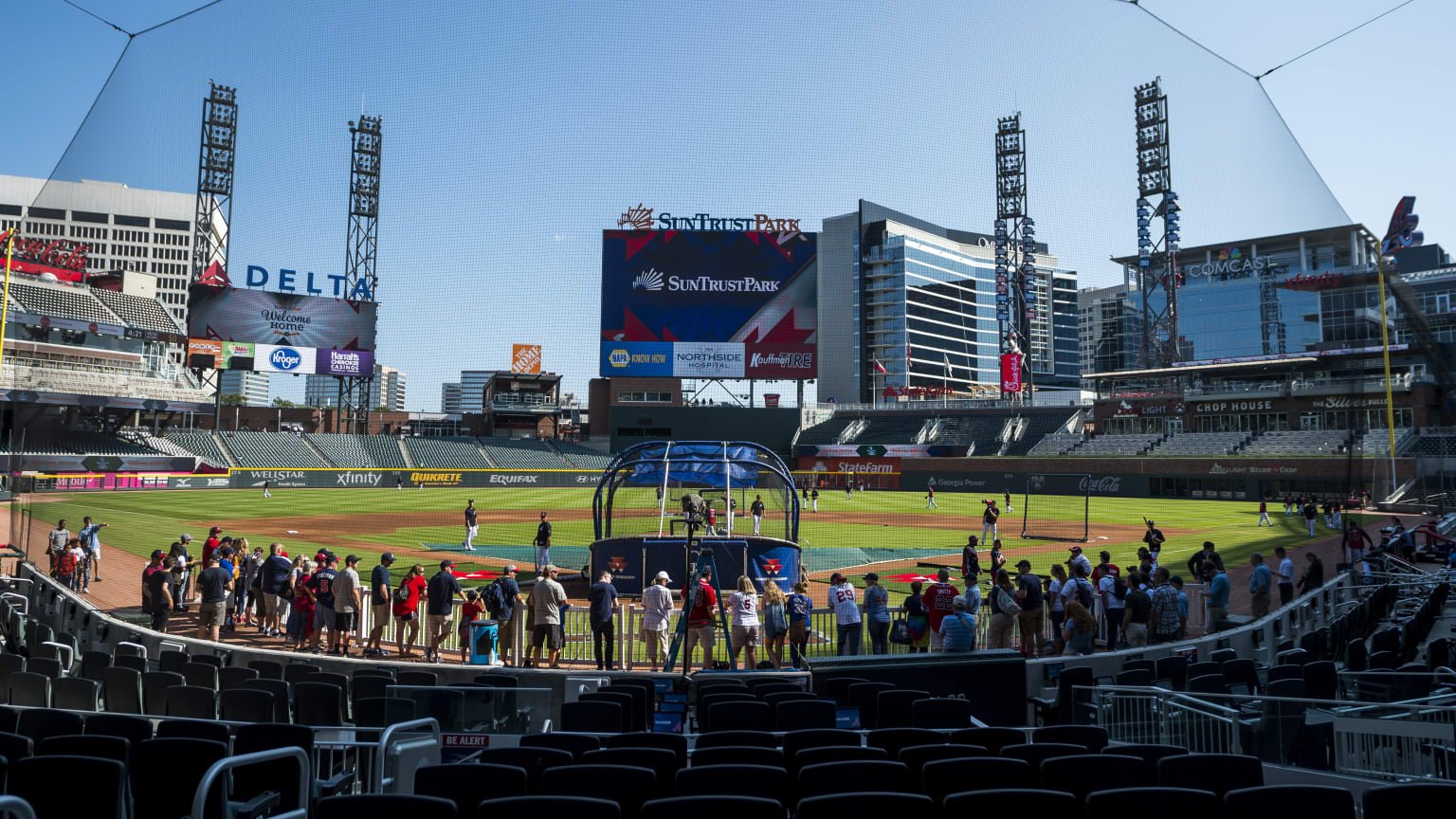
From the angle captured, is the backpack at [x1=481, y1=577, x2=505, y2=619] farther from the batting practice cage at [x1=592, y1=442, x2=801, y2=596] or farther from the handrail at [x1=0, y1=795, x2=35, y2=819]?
the handrail at [x1=0, y1=795, x2=35, y2=819]

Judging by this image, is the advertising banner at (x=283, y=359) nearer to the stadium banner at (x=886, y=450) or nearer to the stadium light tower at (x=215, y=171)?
the stadium light tower at (x=215, y=171)

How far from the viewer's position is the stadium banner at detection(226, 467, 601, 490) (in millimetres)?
53875

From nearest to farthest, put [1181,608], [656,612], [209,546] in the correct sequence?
1. [656,612]
2. [1181,608]
3. [209,546]

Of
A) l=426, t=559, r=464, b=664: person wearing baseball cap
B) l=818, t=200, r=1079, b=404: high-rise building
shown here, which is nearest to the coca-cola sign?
l=426, t=559, r=464, b=664: person wearing baseball cap

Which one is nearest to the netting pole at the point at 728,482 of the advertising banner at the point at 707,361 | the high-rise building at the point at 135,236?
the high-rise building at the point at 135,236

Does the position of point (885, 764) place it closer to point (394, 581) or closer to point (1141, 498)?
point (394, 581)

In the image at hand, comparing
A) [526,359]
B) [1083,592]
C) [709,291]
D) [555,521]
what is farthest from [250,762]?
[526,359]

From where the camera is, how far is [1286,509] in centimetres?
4172

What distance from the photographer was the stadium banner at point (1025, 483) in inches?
2176

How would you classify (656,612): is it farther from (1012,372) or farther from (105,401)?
(1012,372)

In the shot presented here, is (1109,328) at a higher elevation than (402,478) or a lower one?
higher

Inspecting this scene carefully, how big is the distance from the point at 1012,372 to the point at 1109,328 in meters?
80.4

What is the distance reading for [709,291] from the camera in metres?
61.4

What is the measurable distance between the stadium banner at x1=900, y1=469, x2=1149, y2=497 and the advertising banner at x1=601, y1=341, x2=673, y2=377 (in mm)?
21370
